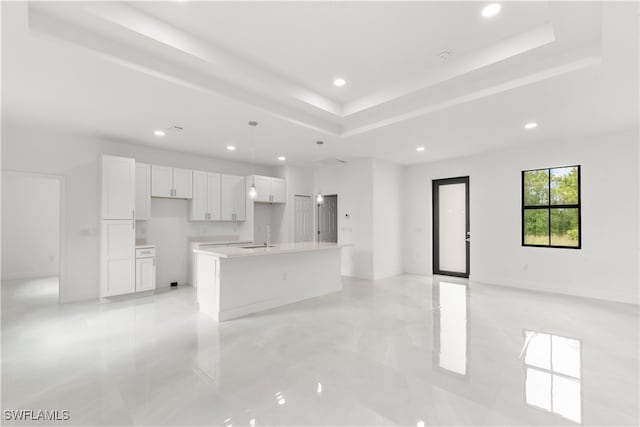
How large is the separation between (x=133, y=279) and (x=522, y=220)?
7.40m

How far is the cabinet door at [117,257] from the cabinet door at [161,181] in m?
0.74

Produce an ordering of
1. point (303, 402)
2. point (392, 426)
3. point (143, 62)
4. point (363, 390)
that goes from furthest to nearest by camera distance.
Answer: point (143, 62) < point (363, 390) < point (303, 402) < point (392, 426)

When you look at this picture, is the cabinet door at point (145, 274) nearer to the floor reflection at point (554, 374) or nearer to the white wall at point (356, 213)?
the white wall at point (356, 213)

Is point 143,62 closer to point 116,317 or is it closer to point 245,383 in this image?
point 245,383

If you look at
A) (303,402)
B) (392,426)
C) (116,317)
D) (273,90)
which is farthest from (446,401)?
(116,317)

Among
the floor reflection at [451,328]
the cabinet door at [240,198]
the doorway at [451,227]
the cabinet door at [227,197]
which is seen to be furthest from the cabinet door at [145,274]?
the doorway at [451,227]

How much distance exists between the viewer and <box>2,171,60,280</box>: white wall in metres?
6.89

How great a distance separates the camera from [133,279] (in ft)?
17.2

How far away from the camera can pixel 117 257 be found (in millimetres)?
5109

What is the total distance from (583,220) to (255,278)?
571 cm

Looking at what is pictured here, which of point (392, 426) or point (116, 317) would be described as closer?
point (392, 426)

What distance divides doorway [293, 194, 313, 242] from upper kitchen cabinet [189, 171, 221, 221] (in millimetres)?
2069

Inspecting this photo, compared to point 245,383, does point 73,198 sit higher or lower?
higher

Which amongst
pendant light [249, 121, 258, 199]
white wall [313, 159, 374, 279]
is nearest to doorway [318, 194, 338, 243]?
white wall [313, 159, 374, 279]
